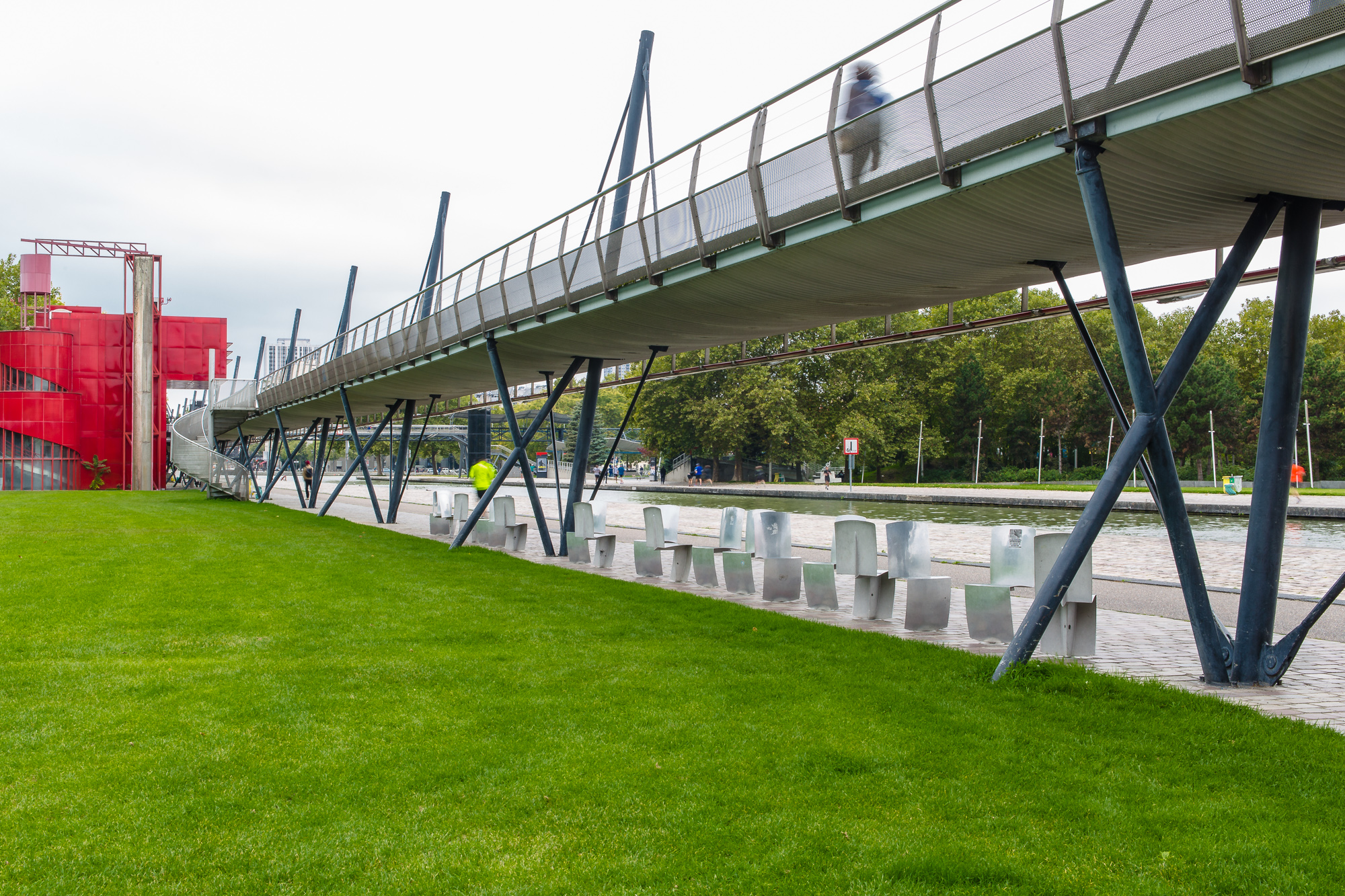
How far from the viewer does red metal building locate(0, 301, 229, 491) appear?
164 feet

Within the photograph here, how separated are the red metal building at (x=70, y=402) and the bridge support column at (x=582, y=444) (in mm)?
44122

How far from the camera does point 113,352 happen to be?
5334cm

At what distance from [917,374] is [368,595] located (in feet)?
216

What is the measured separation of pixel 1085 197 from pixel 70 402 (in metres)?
56.6

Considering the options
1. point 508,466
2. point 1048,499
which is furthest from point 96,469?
point 1048,499

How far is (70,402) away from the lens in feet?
169

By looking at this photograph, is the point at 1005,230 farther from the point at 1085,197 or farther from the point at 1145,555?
the point at 1145,555

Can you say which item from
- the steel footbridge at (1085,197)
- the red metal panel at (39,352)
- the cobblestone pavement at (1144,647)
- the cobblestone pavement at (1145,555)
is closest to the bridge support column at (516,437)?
the cobblestone pavement at (1144,647)

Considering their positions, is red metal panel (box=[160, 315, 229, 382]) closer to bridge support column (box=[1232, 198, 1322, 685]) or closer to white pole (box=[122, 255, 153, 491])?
white pole (box=[122, 255, 153, 491])

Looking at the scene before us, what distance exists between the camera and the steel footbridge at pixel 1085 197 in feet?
19.4

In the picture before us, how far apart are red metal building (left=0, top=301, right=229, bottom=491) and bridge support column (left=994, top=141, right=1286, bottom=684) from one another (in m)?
55.8

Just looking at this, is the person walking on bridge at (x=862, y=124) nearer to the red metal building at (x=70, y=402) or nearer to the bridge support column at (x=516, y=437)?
the bridge support column at (x=516, y=437)

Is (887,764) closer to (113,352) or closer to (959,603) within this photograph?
(959,603)

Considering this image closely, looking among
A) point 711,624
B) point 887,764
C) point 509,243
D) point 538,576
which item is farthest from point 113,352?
point 887,764
